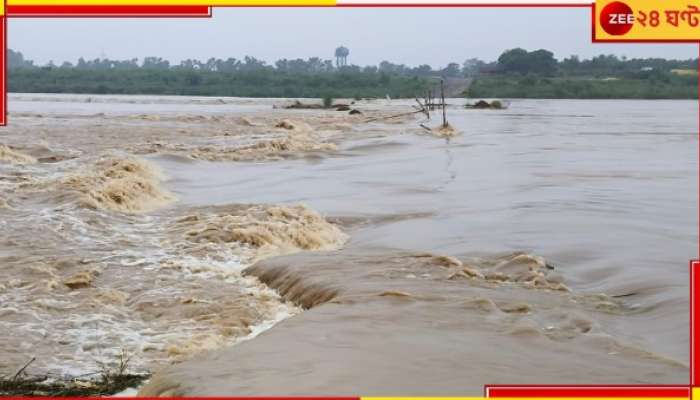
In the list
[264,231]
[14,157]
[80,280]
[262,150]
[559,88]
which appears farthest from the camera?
[559,88]

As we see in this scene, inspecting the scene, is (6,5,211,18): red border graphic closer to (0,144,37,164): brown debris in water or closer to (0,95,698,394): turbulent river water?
(0,95,698,394): turbulent river water

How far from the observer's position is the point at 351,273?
6570mm

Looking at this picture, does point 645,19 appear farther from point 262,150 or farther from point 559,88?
point 559,88

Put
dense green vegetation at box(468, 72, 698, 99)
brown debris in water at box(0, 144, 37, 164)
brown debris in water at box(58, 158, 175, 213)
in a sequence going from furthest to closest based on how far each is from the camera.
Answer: dense green vegetation at box(468, 72, 698, 99), brown debris in water at box(0, 144, 37, 164), brown debris in water at box(58, 158, 175, 213)

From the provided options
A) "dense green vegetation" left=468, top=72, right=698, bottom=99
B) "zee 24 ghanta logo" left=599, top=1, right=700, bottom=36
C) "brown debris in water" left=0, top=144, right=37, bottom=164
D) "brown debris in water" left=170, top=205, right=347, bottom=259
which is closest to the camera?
"zee 24 ghanta logo" left=599, top=1, right=700, bottom=36

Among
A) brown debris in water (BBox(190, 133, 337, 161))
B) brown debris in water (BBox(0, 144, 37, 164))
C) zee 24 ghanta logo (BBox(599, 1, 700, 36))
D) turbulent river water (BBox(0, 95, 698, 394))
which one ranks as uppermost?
zee 24 ghanta logo (BBox(599, 1, 700, 36))

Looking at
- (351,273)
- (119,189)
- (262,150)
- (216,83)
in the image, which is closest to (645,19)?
(351,273)

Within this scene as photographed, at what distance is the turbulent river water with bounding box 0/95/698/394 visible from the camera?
163 inches

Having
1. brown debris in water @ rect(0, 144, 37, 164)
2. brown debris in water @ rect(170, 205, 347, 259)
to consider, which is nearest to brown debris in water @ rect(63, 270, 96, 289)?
brown debris in water @ rect(170, 205, 347, 259)

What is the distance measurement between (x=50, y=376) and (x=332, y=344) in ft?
5.08

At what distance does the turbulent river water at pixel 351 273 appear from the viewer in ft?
13.6

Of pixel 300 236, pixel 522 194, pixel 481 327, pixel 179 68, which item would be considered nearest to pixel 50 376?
pixel 481 327

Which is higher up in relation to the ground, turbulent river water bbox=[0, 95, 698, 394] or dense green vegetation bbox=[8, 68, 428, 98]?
dense green vegetation bbox=[8, 68, 428, 98]

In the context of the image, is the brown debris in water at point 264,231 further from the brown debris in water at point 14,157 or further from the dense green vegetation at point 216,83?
the dense green vegetation at point 216,83
